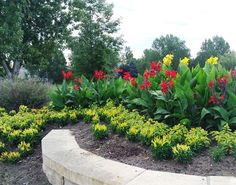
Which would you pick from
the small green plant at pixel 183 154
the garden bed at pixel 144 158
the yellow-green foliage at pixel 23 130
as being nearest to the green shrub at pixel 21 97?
the yellow-green foliage at pixel 23 130

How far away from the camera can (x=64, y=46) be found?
936 inches

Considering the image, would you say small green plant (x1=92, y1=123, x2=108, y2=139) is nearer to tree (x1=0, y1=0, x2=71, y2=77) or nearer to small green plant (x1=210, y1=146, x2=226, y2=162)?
small green plant (x1=210, y1=146, x2=226, y2=162)

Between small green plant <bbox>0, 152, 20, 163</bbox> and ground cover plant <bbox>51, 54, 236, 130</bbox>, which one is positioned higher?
ground cover plant <bbox>51, 54, 236, 130</bbox>

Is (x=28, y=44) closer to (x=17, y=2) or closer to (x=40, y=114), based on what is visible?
(x=17, y=2)

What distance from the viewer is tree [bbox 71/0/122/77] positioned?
28.4 m

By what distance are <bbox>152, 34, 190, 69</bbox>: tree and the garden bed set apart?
46.7m

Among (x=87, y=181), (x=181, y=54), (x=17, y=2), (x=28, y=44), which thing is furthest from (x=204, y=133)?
(x=181, y=54)

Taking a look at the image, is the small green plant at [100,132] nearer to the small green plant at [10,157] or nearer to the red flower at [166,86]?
the red flower at [166,86]

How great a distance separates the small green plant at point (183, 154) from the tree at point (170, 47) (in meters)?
47.4

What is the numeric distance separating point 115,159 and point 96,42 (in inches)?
1027

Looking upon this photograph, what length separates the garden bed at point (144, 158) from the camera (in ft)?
10.8

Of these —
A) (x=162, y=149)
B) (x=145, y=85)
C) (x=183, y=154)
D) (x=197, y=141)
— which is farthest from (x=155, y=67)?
(x=183, y=154)

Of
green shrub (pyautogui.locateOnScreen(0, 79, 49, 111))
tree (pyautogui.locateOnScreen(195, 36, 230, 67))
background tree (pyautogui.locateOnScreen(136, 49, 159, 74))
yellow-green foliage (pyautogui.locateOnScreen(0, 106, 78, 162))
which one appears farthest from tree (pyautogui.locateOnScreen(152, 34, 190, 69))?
yellow-green foliage (pyautogui.locateOnScreen(0, 106, 78, 162))

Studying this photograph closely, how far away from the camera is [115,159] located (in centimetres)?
376
